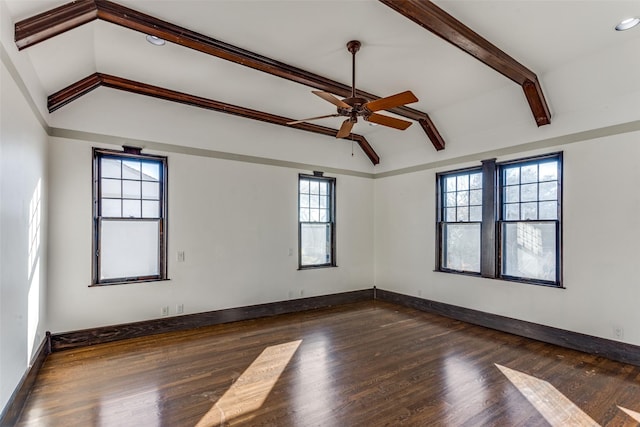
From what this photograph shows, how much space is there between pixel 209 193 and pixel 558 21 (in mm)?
4715

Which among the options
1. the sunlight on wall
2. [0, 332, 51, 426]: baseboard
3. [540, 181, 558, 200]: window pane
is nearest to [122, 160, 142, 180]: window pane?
the sunlight on wall

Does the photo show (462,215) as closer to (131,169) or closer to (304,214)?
(304,214)

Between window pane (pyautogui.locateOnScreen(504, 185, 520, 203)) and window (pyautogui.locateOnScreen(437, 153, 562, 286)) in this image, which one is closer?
window (pyautogui.locateOnScreen(437, 153, 562, 286))

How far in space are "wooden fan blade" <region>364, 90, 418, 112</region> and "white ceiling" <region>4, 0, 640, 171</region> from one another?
0.65 m

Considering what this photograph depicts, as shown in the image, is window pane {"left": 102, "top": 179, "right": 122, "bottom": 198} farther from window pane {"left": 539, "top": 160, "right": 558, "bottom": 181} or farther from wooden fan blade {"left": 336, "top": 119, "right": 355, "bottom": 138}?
window pane {"left": 539, "top": 160, "right": 558, "bottom": 181}

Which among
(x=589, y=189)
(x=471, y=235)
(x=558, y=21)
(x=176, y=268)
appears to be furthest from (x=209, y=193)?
(x=589, y=189)

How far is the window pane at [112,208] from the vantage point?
4.40 meters

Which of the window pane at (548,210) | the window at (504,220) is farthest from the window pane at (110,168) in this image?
the window pane at (548,210)

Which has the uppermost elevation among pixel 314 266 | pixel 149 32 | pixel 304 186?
pixel 149 32

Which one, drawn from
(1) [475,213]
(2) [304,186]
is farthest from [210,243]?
(1) [475,213]

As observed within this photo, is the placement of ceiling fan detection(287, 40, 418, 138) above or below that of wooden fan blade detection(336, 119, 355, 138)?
above

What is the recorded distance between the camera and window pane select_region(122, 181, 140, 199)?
4.57 metres

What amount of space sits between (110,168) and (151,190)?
576 mm

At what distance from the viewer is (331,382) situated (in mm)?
3240
